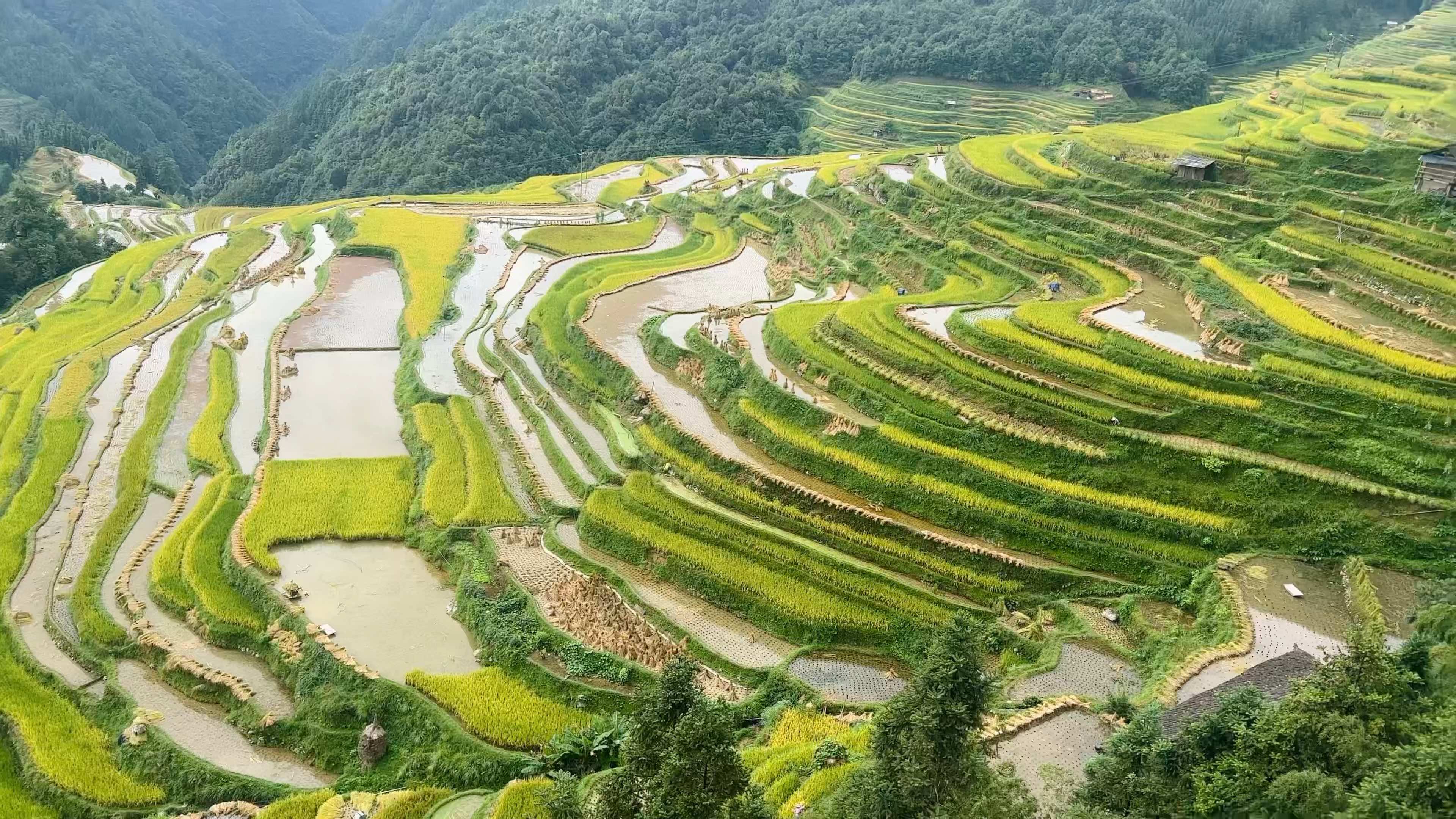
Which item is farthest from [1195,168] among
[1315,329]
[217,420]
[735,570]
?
[217,420]

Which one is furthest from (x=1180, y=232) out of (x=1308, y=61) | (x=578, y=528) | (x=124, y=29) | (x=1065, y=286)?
(x=124, y=29)

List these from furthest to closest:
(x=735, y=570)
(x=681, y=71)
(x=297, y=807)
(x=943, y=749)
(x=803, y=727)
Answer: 1. (x=681, y=71)
2. (x=735, y=570)
3. (x=803, y=727)
4. (x=297, y=807)
5. (x=943, y=749)

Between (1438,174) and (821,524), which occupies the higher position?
(1438,174)

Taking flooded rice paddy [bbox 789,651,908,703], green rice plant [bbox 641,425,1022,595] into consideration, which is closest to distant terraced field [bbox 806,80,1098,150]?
green rice plant [bbox 641,425,1022,595]

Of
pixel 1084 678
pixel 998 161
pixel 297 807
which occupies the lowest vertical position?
pixel 1084 678

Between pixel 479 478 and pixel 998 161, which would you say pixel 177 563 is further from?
pixel 998 161

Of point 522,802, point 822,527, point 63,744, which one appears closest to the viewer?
point 522,802
